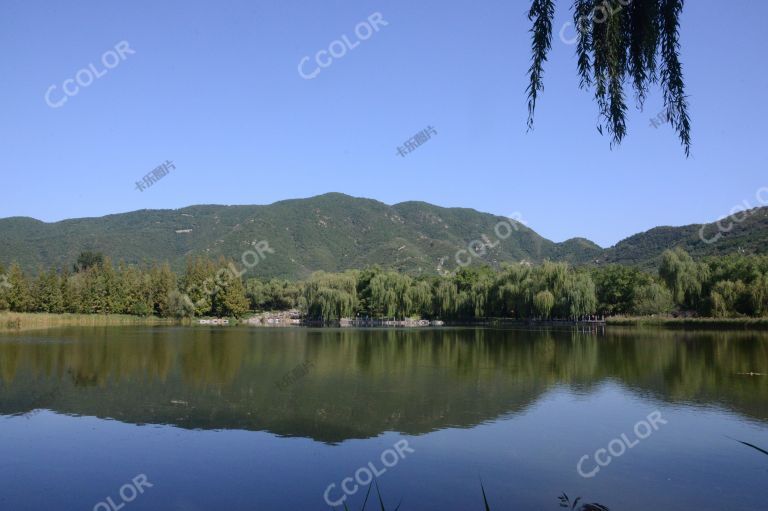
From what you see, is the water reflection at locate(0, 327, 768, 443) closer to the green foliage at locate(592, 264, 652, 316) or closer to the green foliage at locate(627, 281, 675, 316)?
the green foliage at locate(627, 281, 675, 316)

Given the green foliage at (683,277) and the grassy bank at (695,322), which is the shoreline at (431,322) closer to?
the grassy bank at (695,322)

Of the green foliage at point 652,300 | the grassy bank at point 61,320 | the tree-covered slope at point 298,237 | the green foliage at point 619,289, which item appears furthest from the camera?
the tree-covered slope at point 298,237

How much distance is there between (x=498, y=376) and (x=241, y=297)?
51.9 meters

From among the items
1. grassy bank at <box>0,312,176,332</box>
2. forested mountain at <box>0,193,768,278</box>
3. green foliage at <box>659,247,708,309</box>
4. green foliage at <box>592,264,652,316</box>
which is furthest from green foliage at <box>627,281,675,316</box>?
grassy bank at <box>0,312,176,332</box>

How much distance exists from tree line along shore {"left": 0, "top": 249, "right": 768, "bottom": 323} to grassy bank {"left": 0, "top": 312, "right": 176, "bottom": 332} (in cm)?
202

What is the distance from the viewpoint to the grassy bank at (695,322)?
1607 inches

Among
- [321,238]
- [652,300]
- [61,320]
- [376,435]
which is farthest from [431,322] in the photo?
[321,238]

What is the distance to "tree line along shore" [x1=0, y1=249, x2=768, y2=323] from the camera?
4825cm

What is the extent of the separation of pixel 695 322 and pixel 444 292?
955 inches

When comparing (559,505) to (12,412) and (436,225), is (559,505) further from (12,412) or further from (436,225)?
(436,225)

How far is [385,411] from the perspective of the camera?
12.8 metres

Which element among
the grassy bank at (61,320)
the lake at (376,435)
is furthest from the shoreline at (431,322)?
the lake at (376,435)

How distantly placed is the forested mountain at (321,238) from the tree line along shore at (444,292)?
138 feet

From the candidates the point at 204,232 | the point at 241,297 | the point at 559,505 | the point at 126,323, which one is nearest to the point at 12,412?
the point at 559,505
